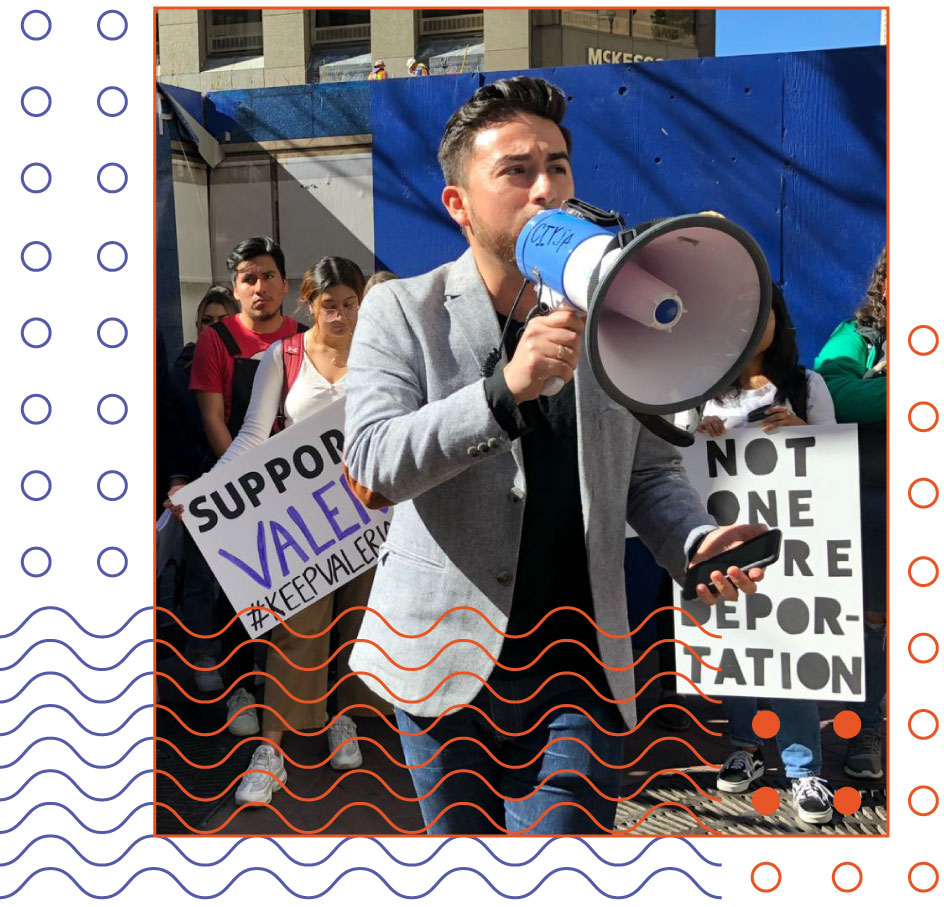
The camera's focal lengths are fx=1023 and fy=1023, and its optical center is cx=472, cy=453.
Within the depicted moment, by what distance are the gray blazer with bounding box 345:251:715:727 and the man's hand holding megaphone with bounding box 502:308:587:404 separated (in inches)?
9.0

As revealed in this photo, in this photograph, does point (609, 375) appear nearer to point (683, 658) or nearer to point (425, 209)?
point (683, 658)

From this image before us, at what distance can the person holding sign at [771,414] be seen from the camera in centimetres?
296

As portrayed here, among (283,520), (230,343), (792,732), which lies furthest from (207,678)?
(792,732)

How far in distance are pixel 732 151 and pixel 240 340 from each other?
5.63 ft

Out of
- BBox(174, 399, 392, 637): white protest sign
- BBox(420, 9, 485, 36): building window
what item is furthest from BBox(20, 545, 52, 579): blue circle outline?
BBox(420, 9, 485, 36): building window

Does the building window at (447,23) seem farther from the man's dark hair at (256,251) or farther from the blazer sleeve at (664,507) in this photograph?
the blazer sleeve at (664,507)

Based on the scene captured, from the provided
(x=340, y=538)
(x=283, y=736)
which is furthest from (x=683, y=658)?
(x=283, y=736)

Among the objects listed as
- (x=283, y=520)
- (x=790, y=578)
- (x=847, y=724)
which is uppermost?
(x=283, y=520)

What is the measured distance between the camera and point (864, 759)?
312 centimetres

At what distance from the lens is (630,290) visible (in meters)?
1.44

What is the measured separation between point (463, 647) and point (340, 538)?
4.89ft

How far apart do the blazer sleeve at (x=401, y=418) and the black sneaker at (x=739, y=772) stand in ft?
6.21
